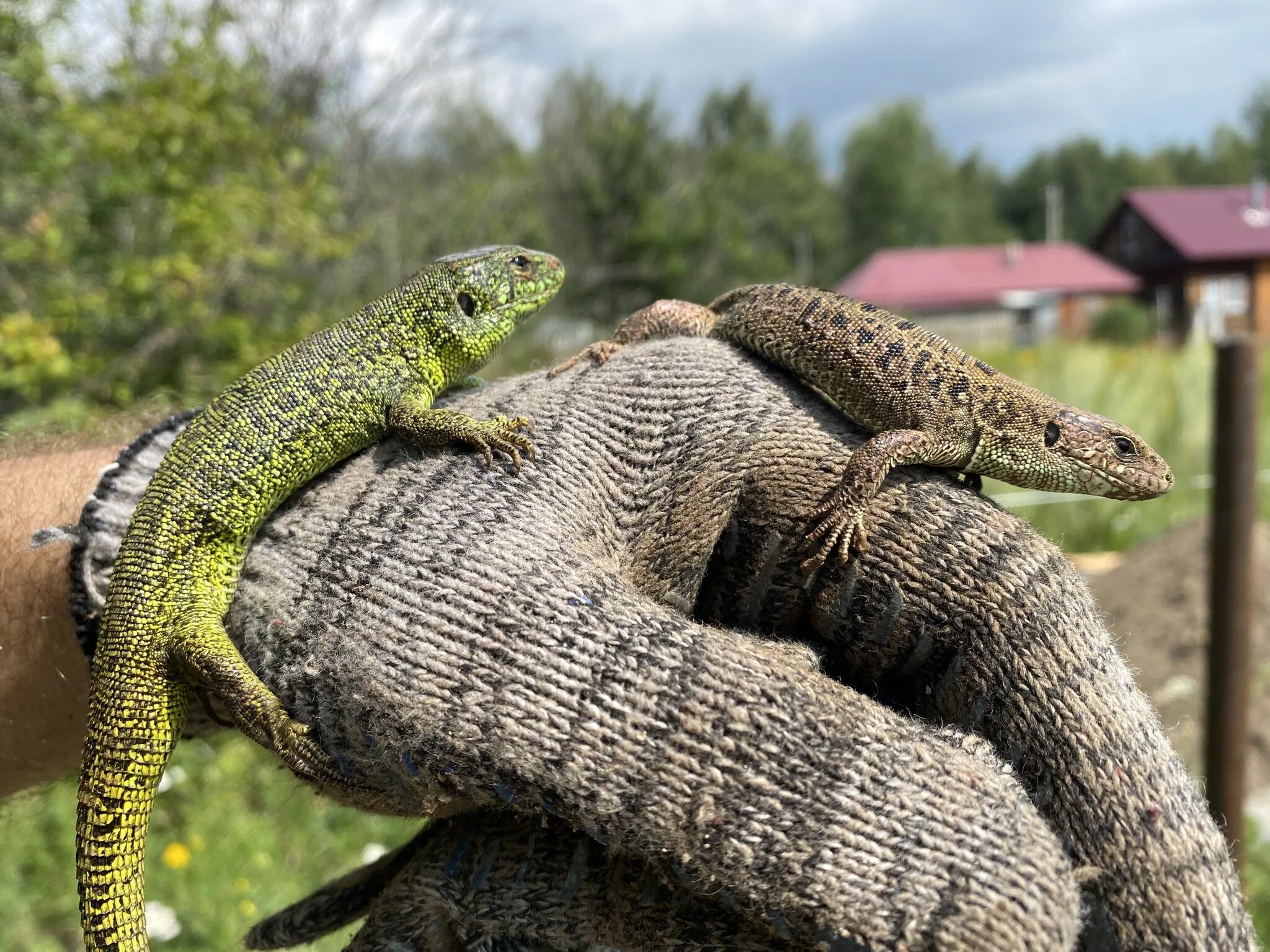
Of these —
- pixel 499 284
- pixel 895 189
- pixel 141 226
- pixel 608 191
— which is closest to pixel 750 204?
pixel 608 191

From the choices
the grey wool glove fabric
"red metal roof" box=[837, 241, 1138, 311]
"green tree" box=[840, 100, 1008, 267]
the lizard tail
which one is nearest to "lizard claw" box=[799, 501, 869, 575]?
the grey wool glove fabric

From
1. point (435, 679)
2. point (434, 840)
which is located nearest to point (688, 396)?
point (435, 679)

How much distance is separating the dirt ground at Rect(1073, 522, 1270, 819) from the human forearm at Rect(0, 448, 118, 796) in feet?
16.4

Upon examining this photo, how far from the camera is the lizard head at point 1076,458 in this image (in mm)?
2033

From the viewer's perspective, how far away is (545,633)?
1.43 meters

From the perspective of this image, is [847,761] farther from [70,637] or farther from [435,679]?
[70,637]

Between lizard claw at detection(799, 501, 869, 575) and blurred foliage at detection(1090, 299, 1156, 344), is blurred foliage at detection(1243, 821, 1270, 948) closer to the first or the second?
lizard claw at detection(799, 501, 869, 575)

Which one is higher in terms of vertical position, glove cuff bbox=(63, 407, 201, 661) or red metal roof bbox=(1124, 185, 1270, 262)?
glove cuff bbox=(63, 407, 201, 661)

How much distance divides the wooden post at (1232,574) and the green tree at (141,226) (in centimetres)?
577

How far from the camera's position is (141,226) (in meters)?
6.71

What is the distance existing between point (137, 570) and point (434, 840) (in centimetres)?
82

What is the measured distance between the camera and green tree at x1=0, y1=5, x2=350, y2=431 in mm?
5449

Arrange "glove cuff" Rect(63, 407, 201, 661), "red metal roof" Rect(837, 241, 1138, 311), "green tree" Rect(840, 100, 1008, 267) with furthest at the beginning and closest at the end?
"green tree" Rect(840, 100, 1008, 267), "red metal roof" Rect(837, 241, 1138, 311), "glove cuff" Rect(63, 407, 201, 661)

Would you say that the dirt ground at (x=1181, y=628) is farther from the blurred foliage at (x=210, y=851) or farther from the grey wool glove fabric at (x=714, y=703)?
the blurred foliage at (x=210, y=851)
